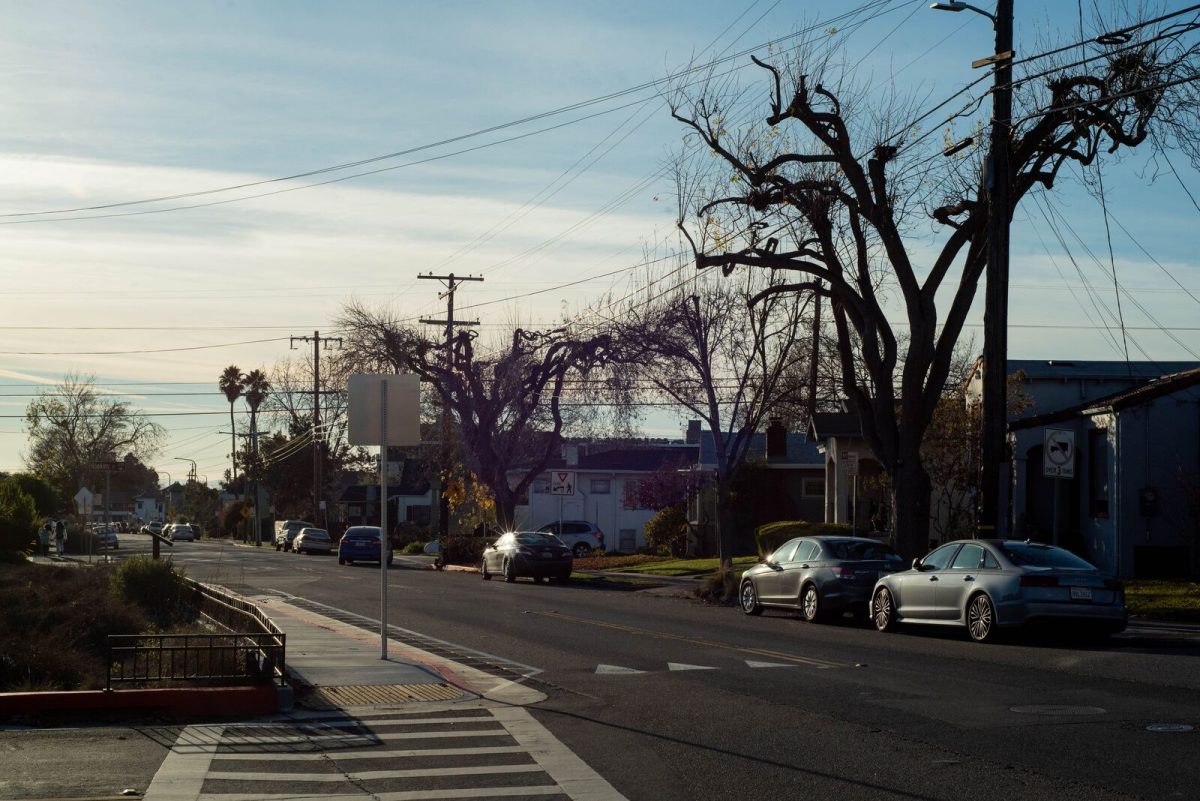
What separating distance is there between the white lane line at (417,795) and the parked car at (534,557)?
27.4 m

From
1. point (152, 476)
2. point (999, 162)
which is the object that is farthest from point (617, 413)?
point (152, 476)

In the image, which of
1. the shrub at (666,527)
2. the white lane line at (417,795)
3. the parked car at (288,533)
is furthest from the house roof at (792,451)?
the white lane line at (417,795)

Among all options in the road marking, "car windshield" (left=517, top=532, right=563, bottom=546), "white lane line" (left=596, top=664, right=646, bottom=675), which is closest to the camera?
"white lane line" (left=596, top=664, right=646, bottom=675)

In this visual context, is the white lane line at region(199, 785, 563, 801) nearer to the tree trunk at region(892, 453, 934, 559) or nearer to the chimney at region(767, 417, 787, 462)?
the tree trunk at region(892, 453, 934, 559)

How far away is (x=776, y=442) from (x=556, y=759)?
1558 inches

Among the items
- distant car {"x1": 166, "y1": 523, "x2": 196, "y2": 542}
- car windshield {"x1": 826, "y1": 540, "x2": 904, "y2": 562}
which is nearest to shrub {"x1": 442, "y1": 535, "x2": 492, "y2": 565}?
car windshield {"x1": 826, "y1": 540, "x2": 904, "y2": 562}

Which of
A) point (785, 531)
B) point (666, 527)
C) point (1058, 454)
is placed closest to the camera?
point (1058, 454)

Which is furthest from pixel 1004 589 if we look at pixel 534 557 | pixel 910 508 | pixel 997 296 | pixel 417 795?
pixel 534 557

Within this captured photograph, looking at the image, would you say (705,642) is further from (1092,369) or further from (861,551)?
(1092,369)

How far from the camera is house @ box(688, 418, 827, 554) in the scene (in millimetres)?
49438

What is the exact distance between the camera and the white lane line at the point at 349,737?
9.91 meters

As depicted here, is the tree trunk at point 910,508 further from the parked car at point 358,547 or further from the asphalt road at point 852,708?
the parked car at point 358,547

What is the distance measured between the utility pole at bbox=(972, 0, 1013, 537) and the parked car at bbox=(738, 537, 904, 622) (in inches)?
73.1

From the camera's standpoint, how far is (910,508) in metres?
25.1
